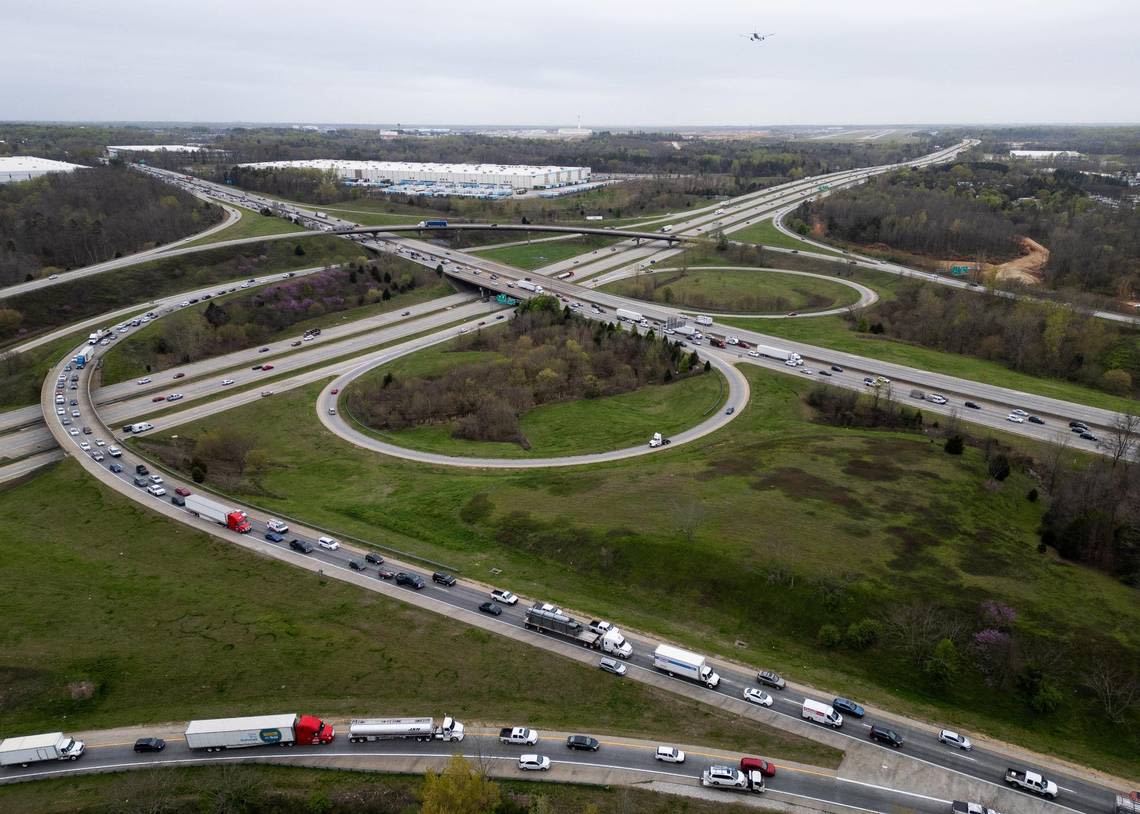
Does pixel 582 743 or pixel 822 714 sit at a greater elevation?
pixel 822 714

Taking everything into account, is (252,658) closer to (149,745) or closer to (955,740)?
(149,745)

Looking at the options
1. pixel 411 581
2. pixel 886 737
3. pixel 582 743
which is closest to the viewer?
pixel 582 743

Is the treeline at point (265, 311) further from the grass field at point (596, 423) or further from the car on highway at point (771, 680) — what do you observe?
the car on highway at point (771, 680)

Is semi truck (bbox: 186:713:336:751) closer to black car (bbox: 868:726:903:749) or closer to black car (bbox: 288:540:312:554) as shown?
black car (bbox: 288:540:312:554)

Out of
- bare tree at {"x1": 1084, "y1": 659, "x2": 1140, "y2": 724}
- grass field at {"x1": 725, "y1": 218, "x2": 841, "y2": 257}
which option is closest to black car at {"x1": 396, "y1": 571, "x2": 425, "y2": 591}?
bare tree at {"x1": 1084, "y1": 659, "x2": 1140, "y2": 724}

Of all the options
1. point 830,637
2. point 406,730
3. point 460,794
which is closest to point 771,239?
point 830,637

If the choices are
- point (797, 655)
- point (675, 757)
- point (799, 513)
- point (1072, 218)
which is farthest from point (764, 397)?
point (1072, 218)
